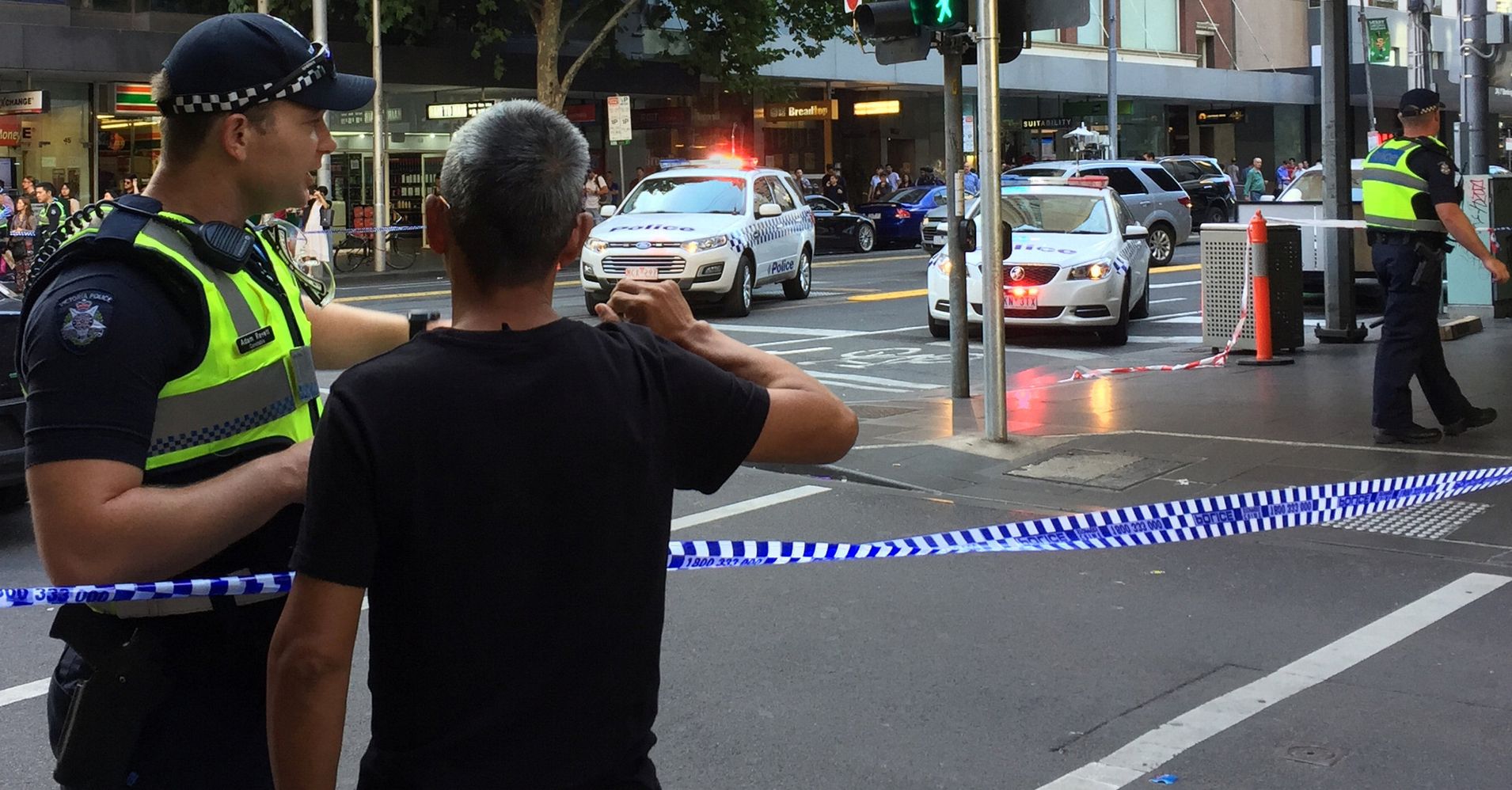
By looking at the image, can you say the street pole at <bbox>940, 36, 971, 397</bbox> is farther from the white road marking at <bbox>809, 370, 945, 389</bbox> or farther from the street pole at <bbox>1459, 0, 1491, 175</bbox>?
the street pole at <bbox>1459, 0, 1491, 175</bbox>

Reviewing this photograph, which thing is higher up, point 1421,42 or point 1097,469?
point 1421,42

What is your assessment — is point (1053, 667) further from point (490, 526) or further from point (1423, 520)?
point (490, 526)

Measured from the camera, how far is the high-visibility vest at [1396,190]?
9.55 metres

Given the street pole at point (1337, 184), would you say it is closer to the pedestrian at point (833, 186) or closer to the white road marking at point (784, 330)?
the white road marking at point (784, 330)

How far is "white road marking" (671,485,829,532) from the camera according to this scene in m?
8.26

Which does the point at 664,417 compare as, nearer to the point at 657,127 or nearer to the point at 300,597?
the point at 300,597

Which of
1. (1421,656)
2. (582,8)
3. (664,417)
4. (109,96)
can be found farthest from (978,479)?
(109,96)

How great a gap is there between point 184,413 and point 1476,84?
1910 centimetres

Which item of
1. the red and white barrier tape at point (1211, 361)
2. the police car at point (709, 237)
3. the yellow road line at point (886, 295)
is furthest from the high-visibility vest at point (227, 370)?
the yellow road line at point (886, 295)

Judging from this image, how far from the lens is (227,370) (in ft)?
7.80

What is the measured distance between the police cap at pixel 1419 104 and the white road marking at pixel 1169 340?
7.36 m

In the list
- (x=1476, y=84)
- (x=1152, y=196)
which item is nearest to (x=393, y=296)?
(x=1152, y=196)

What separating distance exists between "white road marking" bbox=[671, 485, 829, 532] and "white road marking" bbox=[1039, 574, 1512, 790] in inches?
125

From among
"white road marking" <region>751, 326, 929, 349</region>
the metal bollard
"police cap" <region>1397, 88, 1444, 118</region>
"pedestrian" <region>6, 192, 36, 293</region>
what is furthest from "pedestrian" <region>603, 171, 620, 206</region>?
"police cap" <region>1397, 88, 1444, 118</region>
